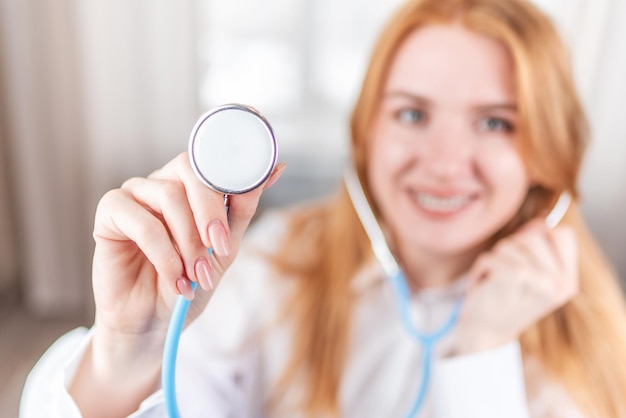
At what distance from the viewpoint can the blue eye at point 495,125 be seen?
2.30 feet

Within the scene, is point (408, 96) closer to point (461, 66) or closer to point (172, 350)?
point (461, 66)

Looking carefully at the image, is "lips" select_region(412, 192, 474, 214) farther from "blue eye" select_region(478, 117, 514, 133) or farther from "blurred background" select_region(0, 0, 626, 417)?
"blurred background" select_region(0, 0, 626, 417)

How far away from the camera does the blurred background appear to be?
1192 millimetres

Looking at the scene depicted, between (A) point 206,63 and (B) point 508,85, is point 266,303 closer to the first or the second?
(B) point 508,85

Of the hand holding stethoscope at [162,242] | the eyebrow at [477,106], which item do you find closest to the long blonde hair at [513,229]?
the eyebrow at [477,106]

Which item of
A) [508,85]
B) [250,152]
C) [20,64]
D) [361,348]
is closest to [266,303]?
[361,348]

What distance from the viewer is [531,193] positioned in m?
0.78

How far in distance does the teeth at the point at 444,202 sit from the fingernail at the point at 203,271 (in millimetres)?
408

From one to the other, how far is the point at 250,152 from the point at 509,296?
0.49m

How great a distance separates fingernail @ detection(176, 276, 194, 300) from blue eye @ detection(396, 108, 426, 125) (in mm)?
431

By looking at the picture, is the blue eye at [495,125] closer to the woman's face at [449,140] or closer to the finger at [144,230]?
the woman's face at [449,140]

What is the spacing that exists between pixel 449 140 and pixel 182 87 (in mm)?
722

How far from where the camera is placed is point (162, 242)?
392 mm

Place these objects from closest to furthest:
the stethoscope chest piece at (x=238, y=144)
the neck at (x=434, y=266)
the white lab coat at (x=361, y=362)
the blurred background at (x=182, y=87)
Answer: the stethoscope chest piece at (x=238, y=144)
the white lab coat at (x=361, y=362)
the neck at (x=434, y=266)
the blurred background at (x=182, y=87)
